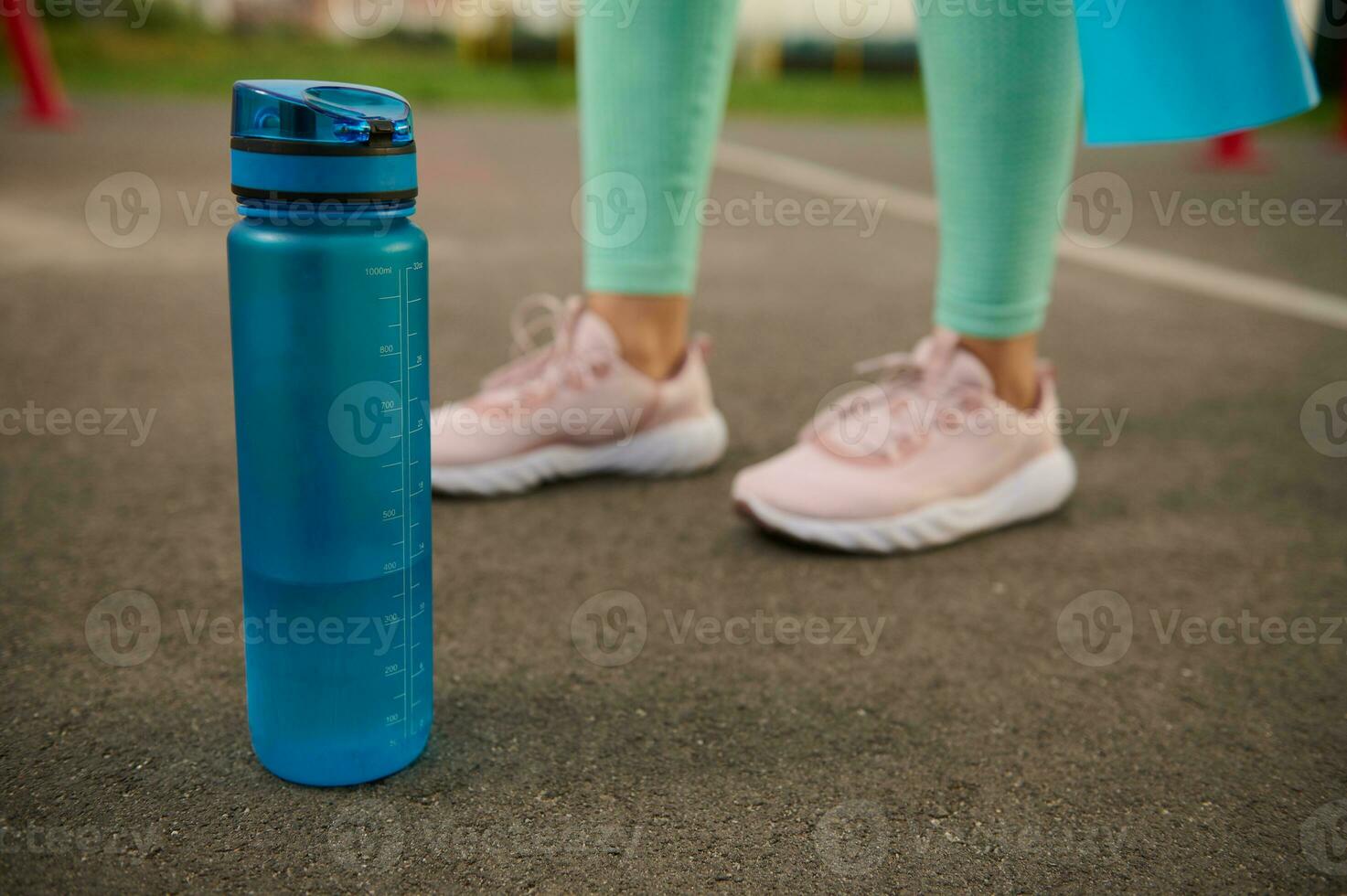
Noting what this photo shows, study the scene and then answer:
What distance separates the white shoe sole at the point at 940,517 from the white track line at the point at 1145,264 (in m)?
1.30

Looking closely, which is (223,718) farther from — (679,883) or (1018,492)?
(1018,492)

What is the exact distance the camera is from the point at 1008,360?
53.7 inches

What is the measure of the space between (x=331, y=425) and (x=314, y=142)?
18cm

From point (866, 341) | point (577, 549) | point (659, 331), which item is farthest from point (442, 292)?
point (577, 549)

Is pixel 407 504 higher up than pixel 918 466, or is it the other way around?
pixel 407 504

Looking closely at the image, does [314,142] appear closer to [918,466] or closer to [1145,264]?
[918,466]

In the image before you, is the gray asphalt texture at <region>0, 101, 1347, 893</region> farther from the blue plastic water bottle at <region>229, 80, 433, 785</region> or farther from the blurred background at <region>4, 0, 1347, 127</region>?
the blurred background at <region>4, 0, 1347, 127</region>

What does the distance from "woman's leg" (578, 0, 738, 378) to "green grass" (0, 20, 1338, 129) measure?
15.7 ft

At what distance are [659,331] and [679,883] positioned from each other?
81 centimetres

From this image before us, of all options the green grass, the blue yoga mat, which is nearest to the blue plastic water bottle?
the blue yoga mat

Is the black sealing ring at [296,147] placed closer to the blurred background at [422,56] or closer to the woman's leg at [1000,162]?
the woman's leg at [1000,162]

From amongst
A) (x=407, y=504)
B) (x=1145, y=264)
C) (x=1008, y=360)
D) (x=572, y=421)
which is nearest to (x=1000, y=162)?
(x=1008, y=360)

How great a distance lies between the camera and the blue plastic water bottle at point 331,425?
0.74 metres

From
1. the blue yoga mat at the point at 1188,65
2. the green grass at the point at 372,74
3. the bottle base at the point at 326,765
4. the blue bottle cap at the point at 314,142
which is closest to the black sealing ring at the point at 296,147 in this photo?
the blue bottle cap at the point at 314,142
